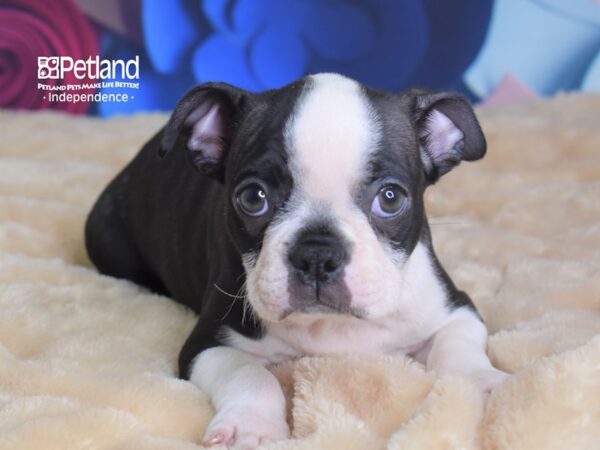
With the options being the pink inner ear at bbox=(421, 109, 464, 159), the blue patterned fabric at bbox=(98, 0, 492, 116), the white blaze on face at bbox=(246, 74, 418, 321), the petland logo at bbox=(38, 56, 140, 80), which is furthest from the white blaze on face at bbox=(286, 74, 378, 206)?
the petland logo at bbox=(38, 56, 140, 80)

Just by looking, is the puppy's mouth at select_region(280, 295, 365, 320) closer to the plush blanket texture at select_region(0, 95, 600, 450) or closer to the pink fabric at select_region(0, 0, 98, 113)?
the plush blanket texture at select_region(0, 95, 600, 450)

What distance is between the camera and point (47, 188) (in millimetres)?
4832

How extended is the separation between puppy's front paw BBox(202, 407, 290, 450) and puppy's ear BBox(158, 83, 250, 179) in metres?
0.84

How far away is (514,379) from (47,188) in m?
2.97

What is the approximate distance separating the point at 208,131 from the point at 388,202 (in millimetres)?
672

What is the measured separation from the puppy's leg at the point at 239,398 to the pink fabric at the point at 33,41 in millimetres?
5004

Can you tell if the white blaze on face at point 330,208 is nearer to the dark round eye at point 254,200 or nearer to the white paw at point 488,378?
the dark round eye at point 254,200

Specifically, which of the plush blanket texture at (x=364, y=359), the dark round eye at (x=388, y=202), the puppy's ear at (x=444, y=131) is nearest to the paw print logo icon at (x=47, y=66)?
the plush blanket texture at (x=364, y=359)

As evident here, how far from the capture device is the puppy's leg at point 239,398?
250 cm

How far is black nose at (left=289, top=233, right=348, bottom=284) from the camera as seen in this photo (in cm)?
254

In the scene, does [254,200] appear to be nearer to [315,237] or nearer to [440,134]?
[315,237]

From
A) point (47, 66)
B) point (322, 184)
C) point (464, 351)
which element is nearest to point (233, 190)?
point (322, 184)

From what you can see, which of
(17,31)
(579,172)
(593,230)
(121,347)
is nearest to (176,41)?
(17,31)

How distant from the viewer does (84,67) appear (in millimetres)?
7438
